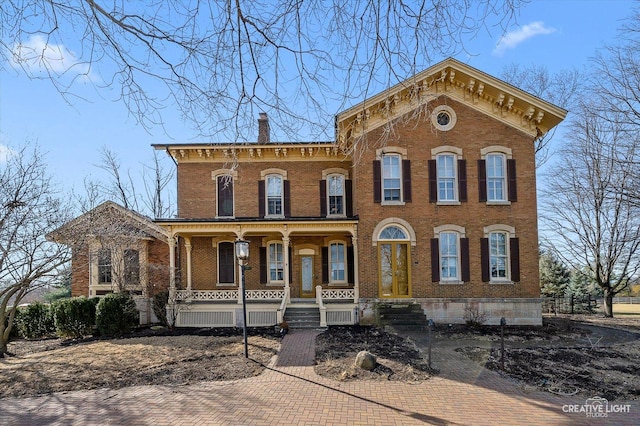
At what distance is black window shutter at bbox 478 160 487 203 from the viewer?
16406mm

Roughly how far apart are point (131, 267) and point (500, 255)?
51.5ft

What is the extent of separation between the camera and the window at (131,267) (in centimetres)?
1775

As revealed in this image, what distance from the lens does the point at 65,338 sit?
15516mm

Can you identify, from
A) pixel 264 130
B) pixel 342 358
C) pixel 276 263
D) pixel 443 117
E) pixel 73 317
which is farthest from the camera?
pixel 276 263

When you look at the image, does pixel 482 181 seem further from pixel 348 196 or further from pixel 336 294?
pixel 336 294

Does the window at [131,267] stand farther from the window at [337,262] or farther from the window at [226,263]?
the window at [337,262]

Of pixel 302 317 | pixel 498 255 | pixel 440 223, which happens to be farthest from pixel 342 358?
pixel 498 255

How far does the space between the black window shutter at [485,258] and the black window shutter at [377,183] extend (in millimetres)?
4446

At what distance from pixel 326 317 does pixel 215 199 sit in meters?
7.59

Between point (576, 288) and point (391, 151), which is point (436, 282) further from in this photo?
point (576, 288)

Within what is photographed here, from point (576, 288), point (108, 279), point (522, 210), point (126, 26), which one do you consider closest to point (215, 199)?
point (108, 279)

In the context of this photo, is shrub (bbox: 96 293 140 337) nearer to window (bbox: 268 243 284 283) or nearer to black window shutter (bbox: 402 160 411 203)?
window (bbox: 268 243 284 283)

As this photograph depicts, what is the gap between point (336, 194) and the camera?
61.9 feet

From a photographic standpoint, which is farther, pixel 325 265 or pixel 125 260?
pixel 325 265
